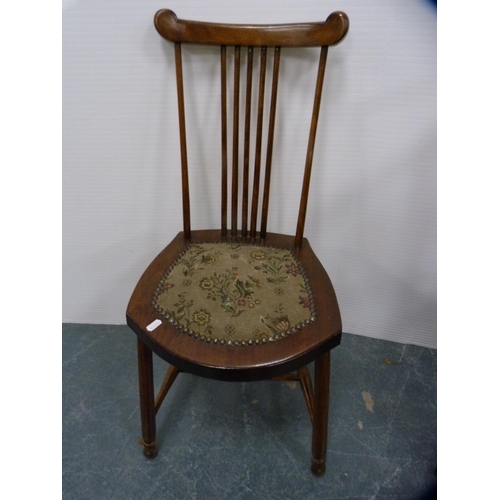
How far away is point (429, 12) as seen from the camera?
0.88 meters

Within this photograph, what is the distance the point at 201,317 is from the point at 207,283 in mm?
91

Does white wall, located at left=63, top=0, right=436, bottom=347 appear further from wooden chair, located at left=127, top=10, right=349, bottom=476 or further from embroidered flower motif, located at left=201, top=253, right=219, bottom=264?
embroidered flower motif, located at left=201, top=253, right=219, bottom=264

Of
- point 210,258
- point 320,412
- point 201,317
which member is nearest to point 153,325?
point 201,317

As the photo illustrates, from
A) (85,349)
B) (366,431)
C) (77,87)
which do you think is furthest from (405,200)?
(85,349)

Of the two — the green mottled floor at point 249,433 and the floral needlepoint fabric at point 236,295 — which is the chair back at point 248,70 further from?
the green mottled floor at point 249,433

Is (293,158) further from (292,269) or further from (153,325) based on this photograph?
(153,325)

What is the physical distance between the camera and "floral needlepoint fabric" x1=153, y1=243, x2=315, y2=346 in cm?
75

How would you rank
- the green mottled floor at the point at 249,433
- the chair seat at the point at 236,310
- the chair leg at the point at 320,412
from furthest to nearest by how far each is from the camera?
1. the green mottled floor at the point at 249,433
2. the chair leg at the point at 320,412
3. the chair seat at the point at 236,310

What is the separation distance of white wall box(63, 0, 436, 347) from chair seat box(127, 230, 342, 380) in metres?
0.27

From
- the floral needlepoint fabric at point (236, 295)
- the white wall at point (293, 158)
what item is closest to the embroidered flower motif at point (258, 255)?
the floral needlepoint fabric at point (236, 295)

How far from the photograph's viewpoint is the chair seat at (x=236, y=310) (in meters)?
0.72

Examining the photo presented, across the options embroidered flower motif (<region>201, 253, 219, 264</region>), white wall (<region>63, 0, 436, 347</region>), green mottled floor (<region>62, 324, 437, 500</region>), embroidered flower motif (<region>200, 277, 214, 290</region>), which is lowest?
green mottled floor (<region>62, 324, 437, 500</region>)

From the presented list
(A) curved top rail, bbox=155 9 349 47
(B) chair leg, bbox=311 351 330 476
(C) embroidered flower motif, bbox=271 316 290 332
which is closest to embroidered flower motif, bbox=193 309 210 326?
(C) embroidered flower motif, bbox=271 316 290 332

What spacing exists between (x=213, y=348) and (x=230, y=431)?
17.5 inches
